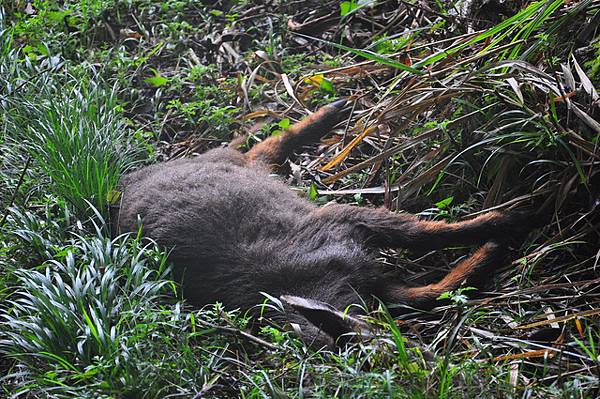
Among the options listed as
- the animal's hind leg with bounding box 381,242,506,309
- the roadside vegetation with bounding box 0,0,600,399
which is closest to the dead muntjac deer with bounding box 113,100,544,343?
the animal's hind leg with bounding box 381,242,506,309

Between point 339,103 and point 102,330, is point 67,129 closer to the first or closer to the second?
point 339,103

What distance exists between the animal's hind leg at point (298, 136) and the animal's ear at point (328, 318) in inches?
78.1

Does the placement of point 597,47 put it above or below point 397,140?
above

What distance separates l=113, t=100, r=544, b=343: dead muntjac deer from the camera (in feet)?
13.4

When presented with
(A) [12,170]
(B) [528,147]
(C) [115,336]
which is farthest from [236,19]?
(C) [115,336]


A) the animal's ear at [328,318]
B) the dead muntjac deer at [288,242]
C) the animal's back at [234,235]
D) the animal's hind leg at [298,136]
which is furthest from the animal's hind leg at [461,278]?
the animal's hind leg at [298,136]

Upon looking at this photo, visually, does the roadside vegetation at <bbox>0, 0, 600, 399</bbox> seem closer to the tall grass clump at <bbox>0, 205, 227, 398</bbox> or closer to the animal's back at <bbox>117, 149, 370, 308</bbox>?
the tall grass clump at <bbox>0, 205, 227, 398</bbox>

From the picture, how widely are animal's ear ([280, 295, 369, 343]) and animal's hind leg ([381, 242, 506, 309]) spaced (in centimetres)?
46

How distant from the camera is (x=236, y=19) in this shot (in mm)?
7285

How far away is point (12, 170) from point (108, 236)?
1.23 meters

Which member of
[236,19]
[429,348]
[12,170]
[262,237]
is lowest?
[429,348]

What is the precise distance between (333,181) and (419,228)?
1119mm

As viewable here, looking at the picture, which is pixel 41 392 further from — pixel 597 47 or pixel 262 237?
pixel 597 47

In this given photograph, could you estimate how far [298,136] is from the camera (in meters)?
Answer: 5.68
